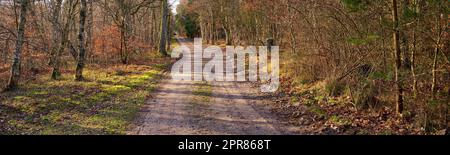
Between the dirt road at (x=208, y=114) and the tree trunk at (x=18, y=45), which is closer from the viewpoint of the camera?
the dirt road at (x=208, y=114)

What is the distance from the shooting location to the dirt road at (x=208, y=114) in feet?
26.7

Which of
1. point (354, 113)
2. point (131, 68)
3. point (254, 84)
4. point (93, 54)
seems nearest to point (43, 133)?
point (354, 113)

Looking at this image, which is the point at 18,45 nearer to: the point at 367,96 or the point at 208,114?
the point at 208,114

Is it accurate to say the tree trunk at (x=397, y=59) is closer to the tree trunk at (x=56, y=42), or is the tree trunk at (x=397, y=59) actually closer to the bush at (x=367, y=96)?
the bush at (x=367, y=96)

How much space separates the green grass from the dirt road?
61cm

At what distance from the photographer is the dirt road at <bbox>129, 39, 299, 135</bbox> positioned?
8.13 m

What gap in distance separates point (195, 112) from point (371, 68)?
4926 mm

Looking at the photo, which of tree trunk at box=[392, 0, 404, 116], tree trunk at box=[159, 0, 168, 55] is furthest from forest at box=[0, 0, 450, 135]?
tree trunk at box=[159, 0, 168, 55]

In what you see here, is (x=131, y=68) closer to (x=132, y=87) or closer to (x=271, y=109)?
(x=132, y=87)

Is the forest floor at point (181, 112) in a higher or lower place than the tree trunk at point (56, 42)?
lower

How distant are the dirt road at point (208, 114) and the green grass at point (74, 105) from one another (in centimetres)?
61

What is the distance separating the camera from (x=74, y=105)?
36.2 feet

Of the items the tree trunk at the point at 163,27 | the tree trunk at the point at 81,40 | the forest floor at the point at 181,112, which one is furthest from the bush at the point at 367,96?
the tree trunk at the point at 163,27

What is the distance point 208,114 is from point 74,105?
173 inches
